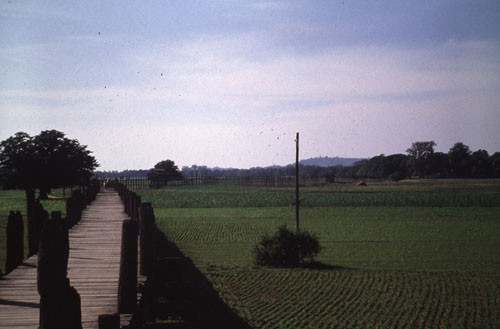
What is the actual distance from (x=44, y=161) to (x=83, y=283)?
59968mm

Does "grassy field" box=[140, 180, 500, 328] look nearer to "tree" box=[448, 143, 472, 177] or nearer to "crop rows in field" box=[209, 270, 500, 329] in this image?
"crop rows in field" box=[209, 270, 500, 329]

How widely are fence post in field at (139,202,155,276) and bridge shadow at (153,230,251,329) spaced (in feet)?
0.90

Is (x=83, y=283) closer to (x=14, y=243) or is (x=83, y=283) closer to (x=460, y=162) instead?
(x=14, y=243)

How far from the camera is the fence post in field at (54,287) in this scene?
142 inches

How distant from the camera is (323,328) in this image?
473 inches

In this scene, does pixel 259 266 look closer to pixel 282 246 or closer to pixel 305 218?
pixel 282 246

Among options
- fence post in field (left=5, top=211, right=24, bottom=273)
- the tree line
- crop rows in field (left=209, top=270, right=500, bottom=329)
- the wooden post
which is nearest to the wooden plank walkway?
fence post in field (left=5, top=211, right=24, bottom=273)

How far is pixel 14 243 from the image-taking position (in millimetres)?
11586

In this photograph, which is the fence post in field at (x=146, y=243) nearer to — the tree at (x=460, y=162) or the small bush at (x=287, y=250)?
the small bush at (x=287, y=250)

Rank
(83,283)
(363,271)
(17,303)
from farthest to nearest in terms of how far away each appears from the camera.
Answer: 1. (363,271)
2. (83,283)
3. (17,303)

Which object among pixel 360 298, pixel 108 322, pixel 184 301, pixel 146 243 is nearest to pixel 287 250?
pixel 360 298

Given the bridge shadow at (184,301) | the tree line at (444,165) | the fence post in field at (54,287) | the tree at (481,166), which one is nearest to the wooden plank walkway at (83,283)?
the bridge shadow at (184,301)

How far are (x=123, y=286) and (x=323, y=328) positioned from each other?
21.1ft

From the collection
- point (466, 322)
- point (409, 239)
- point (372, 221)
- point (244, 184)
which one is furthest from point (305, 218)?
point (244, 184)
